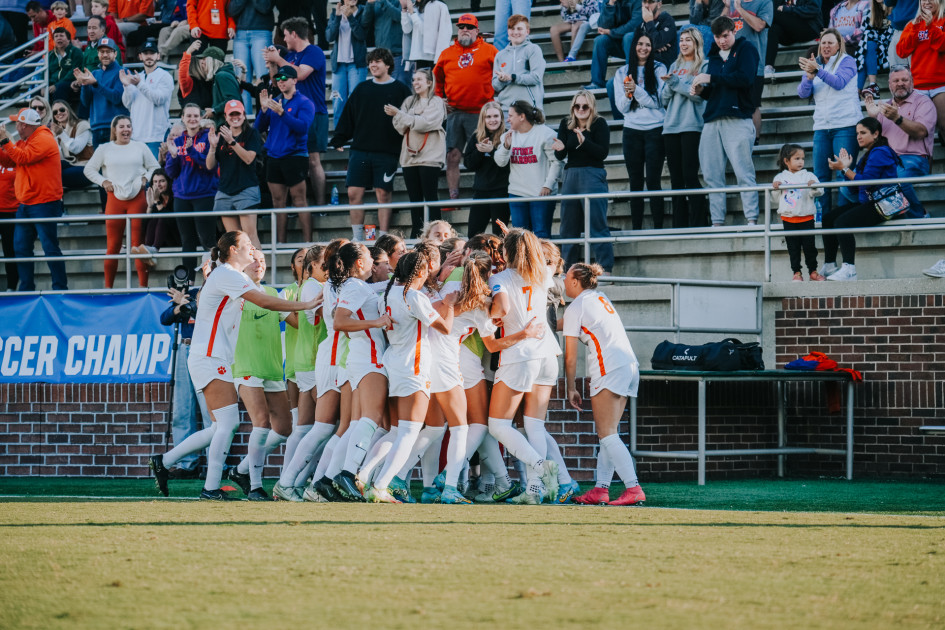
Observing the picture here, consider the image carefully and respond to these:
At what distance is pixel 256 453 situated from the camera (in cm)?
1042

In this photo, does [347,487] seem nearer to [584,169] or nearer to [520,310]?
[520,310]

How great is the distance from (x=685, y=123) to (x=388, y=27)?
5183 millimetres

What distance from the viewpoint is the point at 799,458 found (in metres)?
13.2

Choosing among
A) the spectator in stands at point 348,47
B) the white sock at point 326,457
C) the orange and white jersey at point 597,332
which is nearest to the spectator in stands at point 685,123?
the orange and white jersey at point 597,332

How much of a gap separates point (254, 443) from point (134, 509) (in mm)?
1671

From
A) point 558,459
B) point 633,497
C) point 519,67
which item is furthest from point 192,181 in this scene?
point 633,497

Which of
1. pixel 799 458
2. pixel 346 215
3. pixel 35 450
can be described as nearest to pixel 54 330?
pixel 35 450

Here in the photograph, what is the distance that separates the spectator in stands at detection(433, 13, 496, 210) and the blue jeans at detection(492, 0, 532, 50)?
1634 mm

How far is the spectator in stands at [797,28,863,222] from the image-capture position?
13688 mm

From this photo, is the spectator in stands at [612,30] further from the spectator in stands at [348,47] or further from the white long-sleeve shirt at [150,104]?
the white long-sleeve shirt at [150,104]

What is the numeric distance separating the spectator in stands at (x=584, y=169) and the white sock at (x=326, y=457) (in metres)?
4.36

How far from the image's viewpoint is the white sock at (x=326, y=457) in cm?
991

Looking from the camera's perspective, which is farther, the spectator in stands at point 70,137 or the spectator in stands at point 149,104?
the spectator in stands at point 70,137

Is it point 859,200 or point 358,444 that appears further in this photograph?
point 859,200
